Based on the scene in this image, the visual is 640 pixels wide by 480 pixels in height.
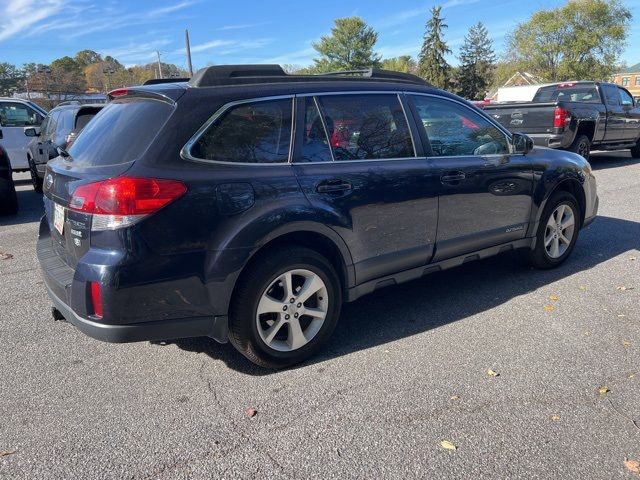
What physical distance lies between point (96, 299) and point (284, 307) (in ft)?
3.55

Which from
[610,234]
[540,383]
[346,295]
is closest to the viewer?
[540,383]

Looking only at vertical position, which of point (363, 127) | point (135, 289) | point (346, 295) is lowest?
point (346, 295)

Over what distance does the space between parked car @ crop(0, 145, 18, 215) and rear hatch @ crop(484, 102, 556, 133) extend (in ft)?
31.2

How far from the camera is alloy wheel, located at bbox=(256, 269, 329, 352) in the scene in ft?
10.7

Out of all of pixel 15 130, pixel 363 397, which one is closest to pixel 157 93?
pixel 363 397

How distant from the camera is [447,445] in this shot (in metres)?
2.61

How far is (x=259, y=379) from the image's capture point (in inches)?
129

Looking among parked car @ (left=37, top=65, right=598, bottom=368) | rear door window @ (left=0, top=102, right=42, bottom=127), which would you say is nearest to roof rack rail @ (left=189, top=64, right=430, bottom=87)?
parked car @ (left=37, top=65, right=598, bottom=368)

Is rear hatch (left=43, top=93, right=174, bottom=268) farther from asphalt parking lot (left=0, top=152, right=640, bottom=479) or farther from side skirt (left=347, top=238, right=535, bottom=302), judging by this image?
side skirt (left=347, top=238, right=535, bottom=302)

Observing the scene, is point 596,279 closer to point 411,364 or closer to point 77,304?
point 411,364

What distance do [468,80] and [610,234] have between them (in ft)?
236

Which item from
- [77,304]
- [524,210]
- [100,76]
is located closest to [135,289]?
[77,304]

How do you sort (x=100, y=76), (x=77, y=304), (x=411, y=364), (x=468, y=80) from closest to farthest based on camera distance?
(x=77, y=304)
(x=411, y=364)
(x=468, y=80)
(x=100, y=76)

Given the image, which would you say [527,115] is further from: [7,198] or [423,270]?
[7,198]
